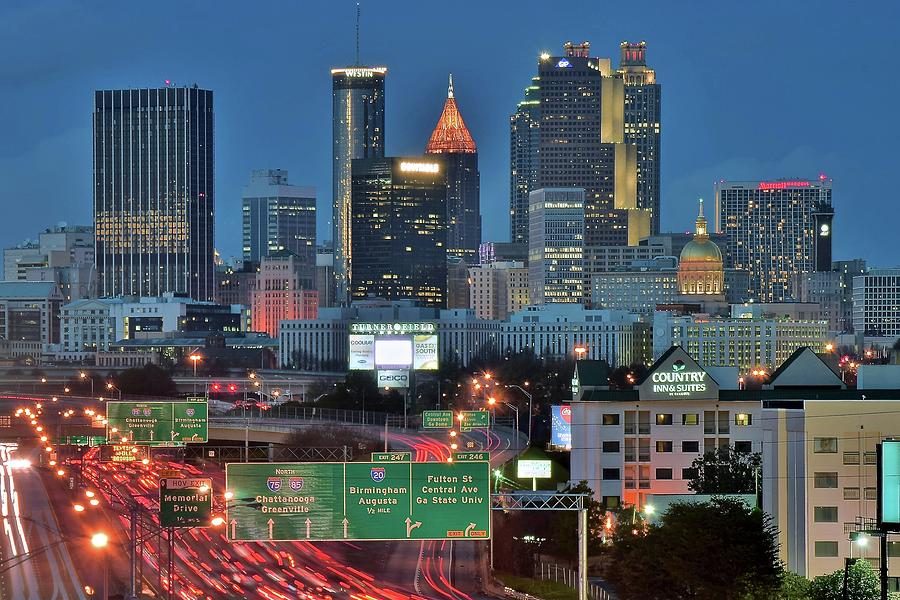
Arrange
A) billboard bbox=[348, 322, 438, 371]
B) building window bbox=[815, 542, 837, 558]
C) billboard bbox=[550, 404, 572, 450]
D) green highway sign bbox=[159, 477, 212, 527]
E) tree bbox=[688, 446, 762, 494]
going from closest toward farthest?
1. building window bbox=[815, 542, 837, 558]
2. green highway sign bbox=[159, 477, 212, 527]
3. tree bbox=[688, 446, 762, 494]
4. billboard bbox=[550, 404, 572, 450]
5. billboard bbox=[348, 322, 438, 371]

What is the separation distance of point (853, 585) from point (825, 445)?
50.9 feet

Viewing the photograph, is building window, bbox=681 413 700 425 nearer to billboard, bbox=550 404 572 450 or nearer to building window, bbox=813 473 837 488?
billboard, bbox=550 404 572 450

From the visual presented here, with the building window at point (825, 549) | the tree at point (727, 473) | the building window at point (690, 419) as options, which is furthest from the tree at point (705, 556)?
the building window at point (690, 419)

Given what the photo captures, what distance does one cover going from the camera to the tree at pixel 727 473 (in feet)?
319

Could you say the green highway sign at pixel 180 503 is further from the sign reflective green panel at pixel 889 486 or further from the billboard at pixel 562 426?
the billboard at pixel 562 426

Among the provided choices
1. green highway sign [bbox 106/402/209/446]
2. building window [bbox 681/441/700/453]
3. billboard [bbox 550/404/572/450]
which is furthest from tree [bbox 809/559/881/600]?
billboard [bbox 550/404/572/450]

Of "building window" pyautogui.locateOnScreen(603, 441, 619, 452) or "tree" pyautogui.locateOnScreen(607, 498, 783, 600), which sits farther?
"building window" pyautogui.locateOnScreen(603, 441, 619, 452)

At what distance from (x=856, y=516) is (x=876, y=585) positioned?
1310 centimetres

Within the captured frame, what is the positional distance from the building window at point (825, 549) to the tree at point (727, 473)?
581 inches

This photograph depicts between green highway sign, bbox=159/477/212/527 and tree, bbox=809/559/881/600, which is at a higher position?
green highway sign, bbox=159/477/212/527

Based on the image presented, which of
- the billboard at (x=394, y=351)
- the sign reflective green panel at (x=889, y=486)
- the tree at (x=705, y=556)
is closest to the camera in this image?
the sign reflective green panel at (x=889, y=486)

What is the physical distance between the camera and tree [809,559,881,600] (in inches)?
2552

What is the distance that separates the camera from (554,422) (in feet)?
440

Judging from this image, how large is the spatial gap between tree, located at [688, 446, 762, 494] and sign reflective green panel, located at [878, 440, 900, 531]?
35.0 metres
